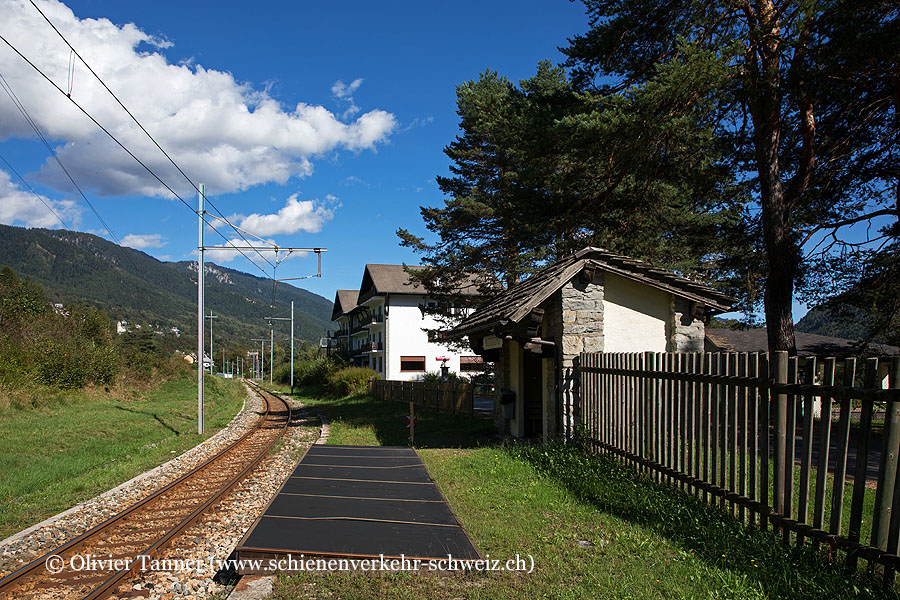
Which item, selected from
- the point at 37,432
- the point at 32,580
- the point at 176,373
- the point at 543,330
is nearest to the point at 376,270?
the point at 176,373

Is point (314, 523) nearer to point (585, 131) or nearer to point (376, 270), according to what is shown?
point (585, 131)

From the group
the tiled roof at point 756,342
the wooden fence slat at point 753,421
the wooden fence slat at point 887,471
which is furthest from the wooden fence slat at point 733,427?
the tiled roof at point 756,342

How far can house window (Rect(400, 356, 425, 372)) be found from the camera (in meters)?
46.1

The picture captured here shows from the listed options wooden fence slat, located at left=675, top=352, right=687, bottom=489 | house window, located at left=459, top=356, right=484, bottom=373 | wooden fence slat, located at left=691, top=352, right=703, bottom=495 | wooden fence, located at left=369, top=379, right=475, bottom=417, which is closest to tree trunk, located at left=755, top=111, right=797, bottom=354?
wooden fence slat, located at left=675, top=352, right=687, bottom=489

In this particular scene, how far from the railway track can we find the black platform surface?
1.55m

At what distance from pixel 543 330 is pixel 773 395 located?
585 cm

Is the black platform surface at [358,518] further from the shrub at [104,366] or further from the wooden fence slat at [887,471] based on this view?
the shrub at [104,366]

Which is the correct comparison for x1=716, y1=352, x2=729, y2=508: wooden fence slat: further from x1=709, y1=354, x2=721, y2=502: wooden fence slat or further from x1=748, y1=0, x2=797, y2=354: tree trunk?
x1=748, y1=0, x2=797, y2=354: tree trunk

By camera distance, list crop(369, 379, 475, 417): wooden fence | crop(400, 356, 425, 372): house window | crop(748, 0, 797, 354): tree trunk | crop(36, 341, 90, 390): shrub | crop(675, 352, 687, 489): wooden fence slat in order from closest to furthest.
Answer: crop(675, 352, 687, 489): wooden fence slat < crop(748, 0, 797, 354): tree trunk < crop(369, 379, 475, 417): wooden fence < crop(36, 341, 90, 390): shrub < crop(400, 356, 425, 372): house window

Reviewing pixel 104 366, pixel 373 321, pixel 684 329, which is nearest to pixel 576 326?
pixel 684 329

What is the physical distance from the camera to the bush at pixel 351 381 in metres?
35.8

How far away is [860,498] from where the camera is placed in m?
4.05

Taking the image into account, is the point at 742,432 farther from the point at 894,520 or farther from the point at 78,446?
the point at 78,446

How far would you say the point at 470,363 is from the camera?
43781mm
